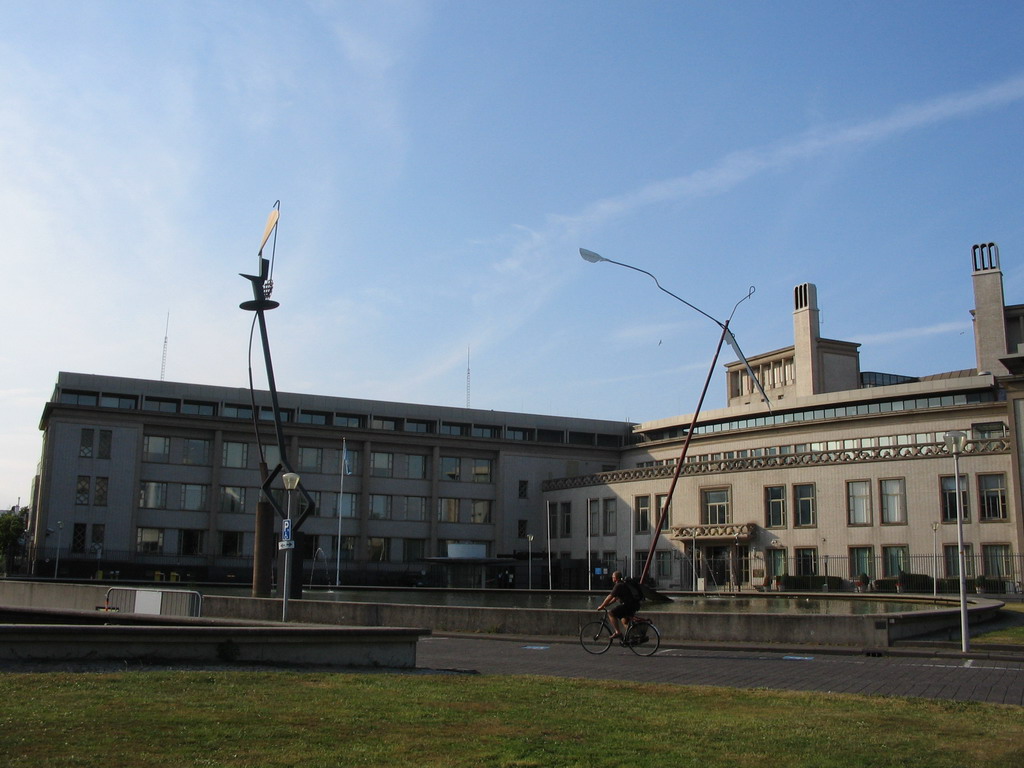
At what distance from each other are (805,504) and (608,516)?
1747cm

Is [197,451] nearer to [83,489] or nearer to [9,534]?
[83,489]

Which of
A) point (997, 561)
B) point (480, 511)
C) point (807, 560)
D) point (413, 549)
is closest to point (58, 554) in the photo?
point (413, 549)

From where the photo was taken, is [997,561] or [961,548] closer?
[961,548]

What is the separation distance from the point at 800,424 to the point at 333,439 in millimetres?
35564

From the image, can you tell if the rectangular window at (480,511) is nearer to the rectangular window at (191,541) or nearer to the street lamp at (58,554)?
the rectangular window at (191,541)

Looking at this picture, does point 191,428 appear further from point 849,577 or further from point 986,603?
point 986,603

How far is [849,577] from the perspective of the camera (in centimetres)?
5828

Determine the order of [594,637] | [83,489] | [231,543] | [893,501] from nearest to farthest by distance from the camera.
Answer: [594,637] < [893,501] < [83,489] < [231,543]

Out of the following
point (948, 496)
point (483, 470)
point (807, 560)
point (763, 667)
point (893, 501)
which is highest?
point (483, 470)

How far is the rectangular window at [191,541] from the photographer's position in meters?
74.4

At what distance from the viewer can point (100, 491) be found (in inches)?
2820

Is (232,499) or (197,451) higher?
(197,451)

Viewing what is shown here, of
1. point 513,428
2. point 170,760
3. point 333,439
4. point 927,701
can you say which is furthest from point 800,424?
point 170,760

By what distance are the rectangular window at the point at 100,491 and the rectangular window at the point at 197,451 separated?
5860 millimetres
